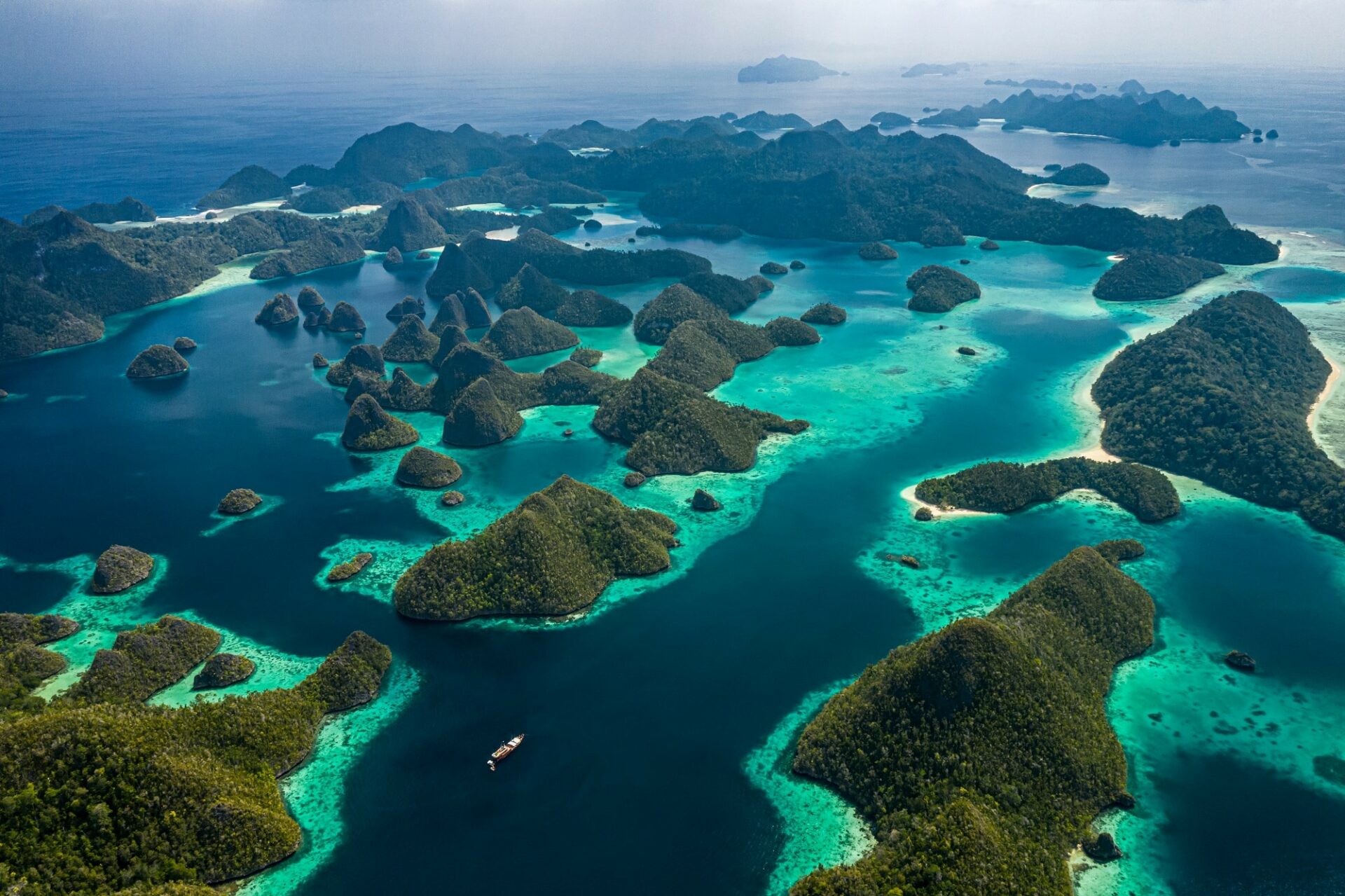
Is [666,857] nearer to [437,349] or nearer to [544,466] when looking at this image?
[544,466]

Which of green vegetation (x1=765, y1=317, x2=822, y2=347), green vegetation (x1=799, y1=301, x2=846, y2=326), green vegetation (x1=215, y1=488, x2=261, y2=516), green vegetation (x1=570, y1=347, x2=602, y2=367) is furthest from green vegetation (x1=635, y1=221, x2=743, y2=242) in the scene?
green vegetation (x1=215, y1=488, x2=261, y2=516)

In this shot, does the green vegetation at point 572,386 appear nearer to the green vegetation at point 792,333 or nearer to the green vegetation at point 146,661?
the green vegetation at point 792,333

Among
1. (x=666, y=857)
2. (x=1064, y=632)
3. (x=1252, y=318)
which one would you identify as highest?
(x=1252, y=318)

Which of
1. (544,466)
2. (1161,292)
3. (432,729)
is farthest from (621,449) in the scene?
(1161,292)

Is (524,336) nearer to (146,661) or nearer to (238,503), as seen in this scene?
(238,503)

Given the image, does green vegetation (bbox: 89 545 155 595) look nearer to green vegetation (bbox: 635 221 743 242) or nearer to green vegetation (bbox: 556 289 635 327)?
green vegetation (bbox: 556 289 635 327)

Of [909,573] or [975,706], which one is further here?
[909,573]
